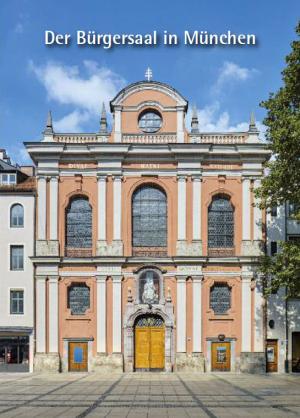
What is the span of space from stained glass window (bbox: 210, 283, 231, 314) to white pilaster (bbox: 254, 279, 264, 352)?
79.1 inches

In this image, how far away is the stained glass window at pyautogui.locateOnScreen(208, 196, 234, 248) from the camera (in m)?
43.8

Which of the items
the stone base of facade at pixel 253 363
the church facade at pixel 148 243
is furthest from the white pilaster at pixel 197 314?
the stone base of facade at pixel 253 363

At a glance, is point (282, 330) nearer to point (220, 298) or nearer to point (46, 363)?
point (220, 298)

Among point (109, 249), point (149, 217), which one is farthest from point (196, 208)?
point (109, 249)

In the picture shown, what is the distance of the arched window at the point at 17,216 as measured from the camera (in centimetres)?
4388

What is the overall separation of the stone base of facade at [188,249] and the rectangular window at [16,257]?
11353 millimetres

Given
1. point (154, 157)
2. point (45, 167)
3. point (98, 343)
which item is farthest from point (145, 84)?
point (98, 343)

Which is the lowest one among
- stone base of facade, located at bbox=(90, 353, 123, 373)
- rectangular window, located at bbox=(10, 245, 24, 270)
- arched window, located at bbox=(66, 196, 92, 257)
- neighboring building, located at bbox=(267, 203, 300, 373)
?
stone base of facade, located at bbox=(90, 353, 123, 373)

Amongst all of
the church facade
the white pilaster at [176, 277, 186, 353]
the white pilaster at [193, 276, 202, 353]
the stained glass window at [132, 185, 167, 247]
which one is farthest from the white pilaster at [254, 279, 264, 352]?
the stained glass window at [132, 185, 167, 247]

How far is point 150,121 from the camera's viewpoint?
44875 mm

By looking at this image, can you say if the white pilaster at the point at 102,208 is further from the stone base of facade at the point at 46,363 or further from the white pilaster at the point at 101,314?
the stone base of facade at the point at 46,363

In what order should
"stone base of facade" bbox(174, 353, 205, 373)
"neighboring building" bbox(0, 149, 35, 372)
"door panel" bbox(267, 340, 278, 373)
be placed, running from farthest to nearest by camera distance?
"neighboring building" bbox(0, 149, 35, 372)
"door panel" bbox(267, 340, 278, 373)
"stone base of facade" bbox(174, 353, 205, 373)

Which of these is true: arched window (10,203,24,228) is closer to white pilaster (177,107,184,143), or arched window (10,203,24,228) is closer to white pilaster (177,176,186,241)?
white pilaster (177,176,186,241)

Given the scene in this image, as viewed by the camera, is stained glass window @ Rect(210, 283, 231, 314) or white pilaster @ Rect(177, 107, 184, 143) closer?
stained glass window @ Rect(210, 283, 231, 314)
